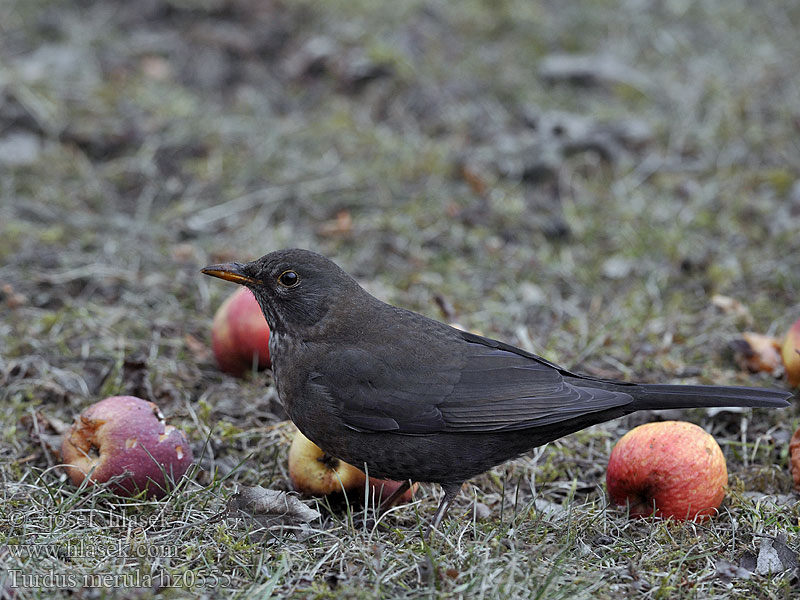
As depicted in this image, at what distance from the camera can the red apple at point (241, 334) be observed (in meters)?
4.59

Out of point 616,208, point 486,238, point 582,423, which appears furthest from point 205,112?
point 582,423

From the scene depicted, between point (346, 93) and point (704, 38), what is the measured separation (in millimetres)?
3912

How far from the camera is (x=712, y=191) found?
6984mm

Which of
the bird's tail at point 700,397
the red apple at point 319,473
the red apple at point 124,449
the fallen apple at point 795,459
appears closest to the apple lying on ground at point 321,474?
the red apple at point 319,473

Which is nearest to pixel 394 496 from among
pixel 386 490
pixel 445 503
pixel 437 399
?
pixel 386 490

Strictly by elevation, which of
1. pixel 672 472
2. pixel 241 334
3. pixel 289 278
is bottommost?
pixel 241 334

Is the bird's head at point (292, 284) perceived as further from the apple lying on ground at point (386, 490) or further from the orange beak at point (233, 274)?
the apple lying on ground at point (386, 490)

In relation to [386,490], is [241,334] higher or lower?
higher

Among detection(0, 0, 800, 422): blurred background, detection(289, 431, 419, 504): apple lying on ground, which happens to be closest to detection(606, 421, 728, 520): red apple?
detection(289, 431, 419, 504): apple lying on ground

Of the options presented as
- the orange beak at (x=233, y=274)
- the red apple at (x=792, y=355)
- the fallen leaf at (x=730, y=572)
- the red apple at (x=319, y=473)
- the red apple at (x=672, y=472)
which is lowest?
the red apple at (x=319, y=473)

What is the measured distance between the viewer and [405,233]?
6.51m

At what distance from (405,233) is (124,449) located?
3310mm

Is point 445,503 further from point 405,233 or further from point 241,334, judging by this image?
point 405,233

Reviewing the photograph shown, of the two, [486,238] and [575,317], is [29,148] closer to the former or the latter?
[486,238]
